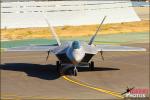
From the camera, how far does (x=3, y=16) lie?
200ft

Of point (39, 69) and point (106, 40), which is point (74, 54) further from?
point (106, 40)

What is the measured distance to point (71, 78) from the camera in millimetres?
29906

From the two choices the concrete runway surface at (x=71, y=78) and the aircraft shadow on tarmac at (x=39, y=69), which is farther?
the aircraft shadow on tarmac at (x=39, y=69)

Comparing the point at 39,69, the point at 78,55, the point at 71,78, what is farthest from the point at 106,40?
the point at 78,55

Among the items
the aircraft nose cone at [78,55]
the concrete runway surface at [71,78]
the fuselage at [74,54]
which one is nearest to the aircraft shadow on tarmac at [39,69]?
the concrete runway surface at [71,78]

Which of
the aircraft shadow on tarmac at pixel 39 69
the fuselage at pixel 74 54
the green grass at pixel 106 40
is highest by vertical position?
the fuselage at pixel 74 54

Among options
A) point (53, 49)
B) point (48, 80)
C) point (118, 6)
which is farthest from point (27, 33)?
point (48, 80)

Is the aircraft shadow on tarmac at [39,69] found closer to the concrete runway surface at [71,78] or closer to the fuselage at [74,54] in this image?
the concrete runway surface at [71,78]

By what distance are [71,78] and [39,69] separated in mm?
4954

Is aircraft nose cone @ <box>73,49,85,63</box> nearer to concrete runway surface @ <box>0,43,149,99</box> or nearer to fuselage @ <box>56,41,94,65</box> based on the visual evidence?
fuselage @ <box>56,41,94,65</box>

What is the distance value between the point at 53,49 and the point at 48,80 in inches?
166

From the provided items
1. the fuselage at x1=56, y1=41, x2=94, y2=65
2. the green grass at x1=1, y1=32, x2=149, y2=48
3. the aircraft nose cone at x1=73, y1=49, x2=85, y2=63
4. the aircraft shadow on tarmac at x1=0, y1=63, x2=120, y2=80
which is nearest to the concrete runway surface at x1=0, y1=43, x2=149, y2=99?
the aircraft shadow on tarmac at x1=0, y1=63, x2=120, y2=80

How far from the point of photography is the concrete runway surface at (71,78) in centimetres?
2508

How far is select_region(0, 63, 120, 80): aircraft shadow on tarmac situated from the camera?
31359mm
